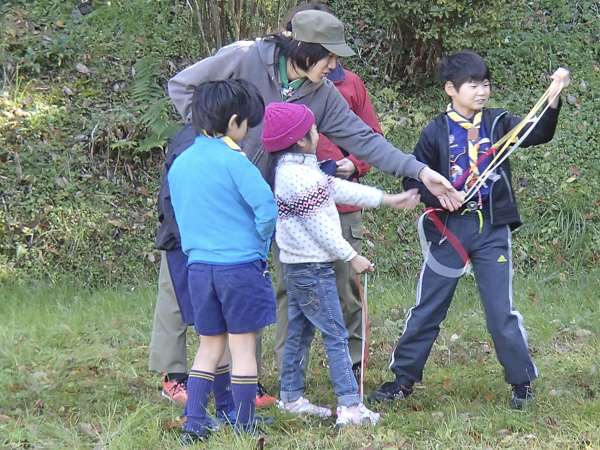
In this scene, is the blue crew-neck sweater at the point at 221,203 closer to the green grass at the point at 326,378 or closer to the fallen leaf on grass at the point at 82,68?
the green grass at the point at 326,378

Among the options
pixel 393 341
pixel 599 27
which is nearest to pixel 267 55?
pixel 393 341

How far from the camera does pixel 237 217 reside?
3602mm

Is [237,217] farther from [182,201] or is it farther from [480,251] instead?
[480,251]

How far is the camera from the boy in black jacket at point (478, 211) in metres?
4.08

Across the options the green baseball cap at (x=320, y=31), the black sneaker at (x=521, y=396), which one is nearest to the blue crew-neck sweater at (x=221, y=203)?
the green baseball cap at (x=320, y=31)

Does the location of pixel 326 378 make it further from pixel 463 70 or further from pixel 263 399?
pixel 463 70

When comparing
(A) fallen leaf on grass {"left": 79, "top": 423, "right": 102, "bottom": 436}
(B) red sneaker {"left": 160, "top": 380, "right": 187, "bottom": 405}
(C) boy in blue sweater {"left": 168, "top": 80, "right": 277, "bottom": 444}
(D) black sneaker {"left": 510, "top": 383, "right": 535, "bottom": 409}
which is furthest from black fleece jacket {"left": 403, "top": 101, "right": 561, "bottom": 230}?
(A) fallen leaf on grass {"left": 79, "top": 423, "right": 102, "bottom": 436}

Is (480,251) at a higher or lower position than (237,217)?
lower

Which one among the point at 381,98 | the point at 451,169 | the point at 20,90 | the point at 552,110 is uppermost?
the point at 552,110

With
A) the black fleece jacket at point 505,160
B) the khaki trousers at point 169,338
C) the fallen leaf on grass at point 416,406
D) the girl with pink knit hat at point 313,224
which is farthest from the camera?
the khaki trousers at point 169,338

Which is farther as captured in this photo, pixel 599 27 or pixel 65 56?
pixel 599 27

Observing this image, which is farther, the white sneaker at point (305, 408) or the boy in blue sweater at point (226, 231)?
the white sneaker at point (305, 408)

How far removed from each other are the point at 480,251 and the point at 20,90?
5.55 metres

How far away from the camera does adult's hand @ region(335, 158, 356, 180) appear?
4441 millimetres
